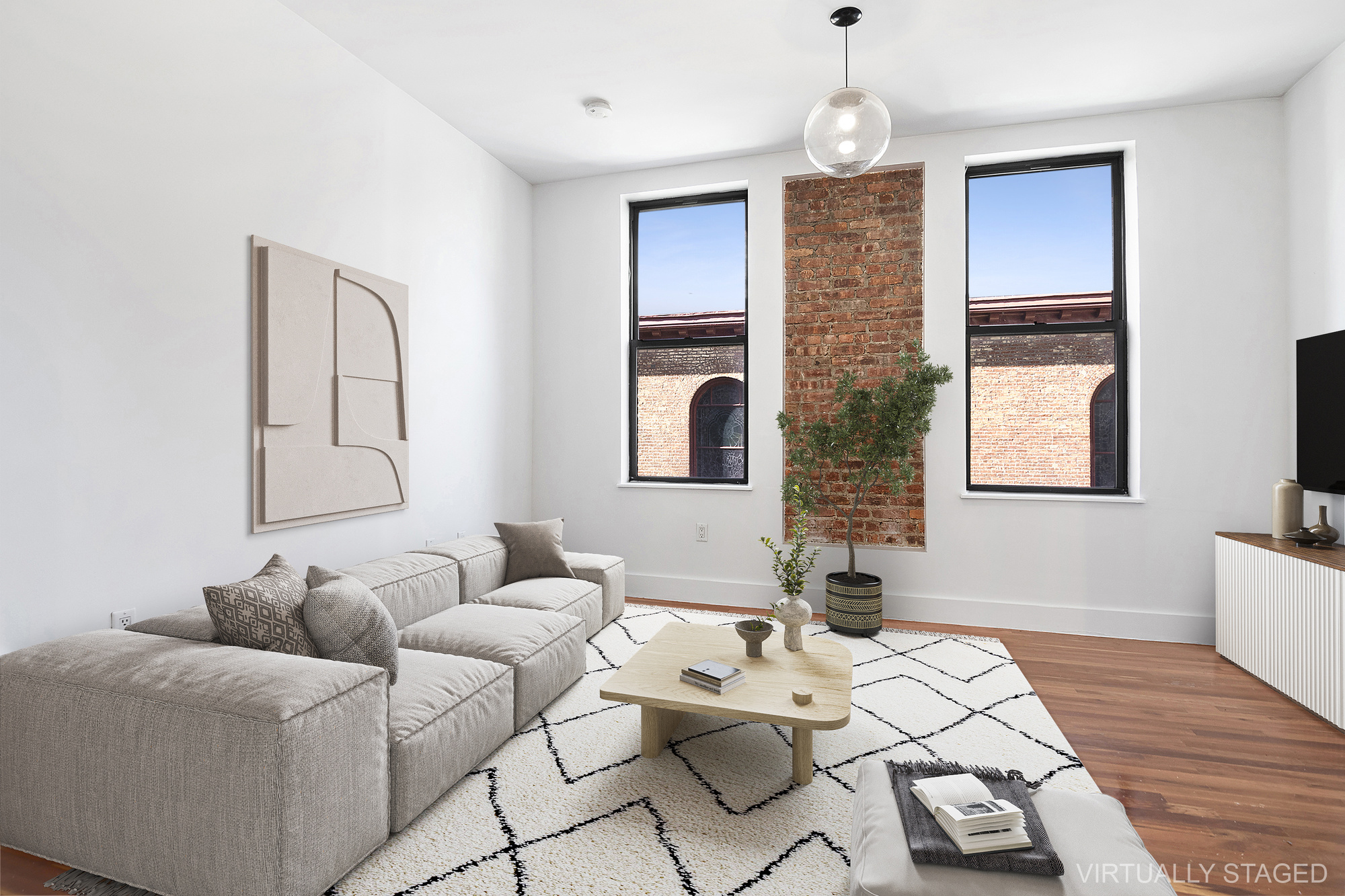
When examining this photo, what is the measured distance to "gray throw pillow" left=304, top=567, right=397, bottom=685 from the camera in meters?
2.09

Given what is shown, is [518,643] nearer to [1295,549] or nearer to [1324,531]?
[1295,549]

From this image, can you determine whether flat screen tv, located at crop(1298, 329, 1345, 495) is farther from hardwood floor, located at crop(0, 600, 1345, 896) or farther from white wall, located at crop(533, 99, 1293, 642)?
hardwood floor, located at crop(0, 600, 1345, 896)

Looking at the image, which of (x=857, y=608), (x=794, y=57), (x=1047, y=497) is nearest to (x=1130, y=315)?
(x=1047, y=497)

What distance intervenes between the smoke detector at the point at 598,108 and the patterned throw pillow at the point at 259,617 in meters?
3.08

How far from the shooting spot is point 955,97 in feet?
12.4

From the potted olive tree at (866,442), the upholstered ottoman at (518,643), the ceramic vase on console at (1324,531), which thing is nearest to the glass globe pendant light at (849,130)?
the potted olive tree at (866,442)

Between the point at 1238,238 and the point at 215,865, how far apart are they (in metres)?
5.37

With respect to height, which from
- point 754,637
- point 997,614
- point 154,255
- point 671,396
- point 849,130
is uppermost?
point 849,130

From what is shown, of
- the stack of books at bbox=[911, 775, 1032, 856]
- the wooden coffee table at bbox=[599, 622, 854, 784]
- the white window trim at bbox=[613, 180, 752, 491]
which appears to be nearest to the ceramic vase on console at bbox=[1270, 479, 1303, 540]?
the wooden coffee table at bbox=[599, 622, 854, 784]

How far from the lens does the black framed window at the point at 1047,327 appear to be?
4152 mm

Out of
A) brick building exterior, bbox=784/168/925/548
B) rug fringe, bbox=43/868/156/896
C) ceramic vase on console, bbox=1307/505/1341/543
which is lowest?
rug fringe, bbox=43/868/156/896

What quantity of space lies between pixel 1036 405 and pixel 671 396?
247cm

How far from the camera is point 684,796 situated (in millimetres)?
2189

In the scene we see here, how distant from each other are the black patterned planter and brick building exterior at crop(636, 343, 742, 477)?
4.90 feet
